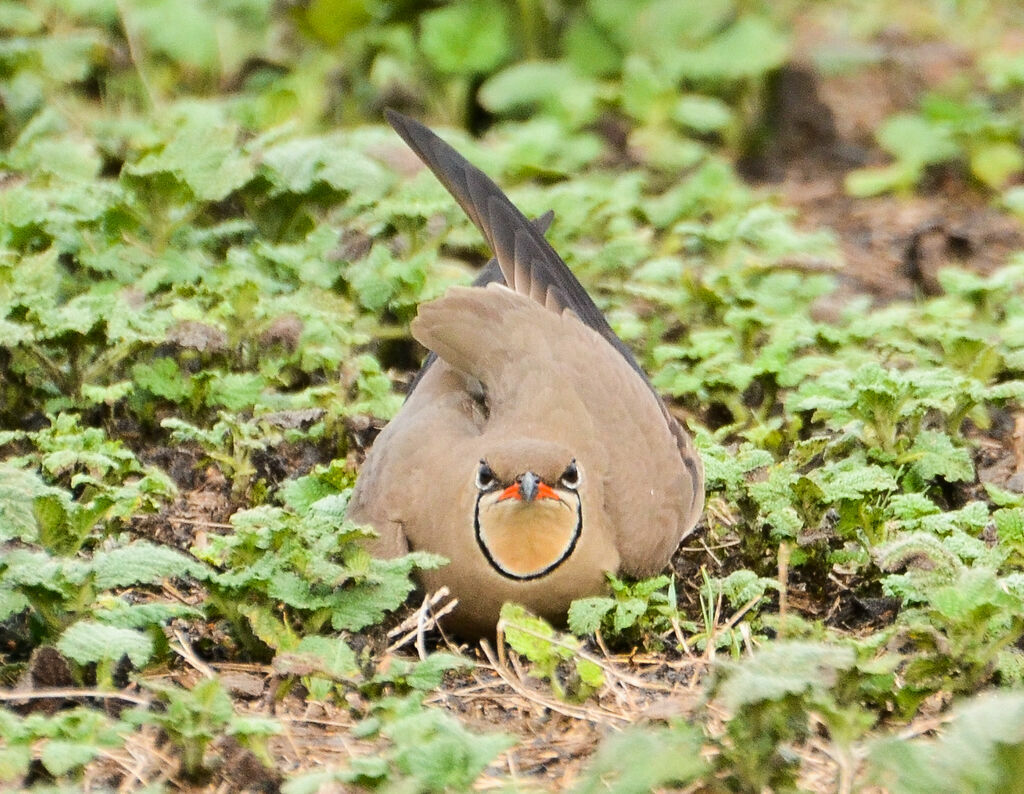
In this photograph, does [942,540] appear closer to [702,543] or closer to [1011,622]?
[1011,622]

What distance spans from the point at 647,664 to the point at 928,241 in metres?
3.64

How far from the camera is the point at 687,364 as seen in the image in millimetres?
5289

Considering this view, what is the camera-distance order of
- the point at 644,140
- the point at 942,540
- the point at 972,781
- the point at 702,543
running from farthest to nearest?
1. the point at 644,140
2. the point at 702,543
3. the point at 942,540
4. the point at 972,781

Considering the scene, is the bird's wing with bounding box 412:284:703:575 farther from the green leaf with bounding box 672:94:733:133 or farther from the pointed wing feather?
the green leaf with bounding box 672:94:733:133

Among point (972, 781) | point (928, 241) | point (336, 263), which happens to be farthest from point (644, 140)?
point (972, 781)

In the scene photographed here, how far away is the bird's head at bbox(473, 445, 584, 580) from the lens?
3.78 metres

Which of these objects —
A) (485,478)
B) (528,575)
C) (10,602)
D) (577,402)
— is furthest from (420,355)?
(10,602)

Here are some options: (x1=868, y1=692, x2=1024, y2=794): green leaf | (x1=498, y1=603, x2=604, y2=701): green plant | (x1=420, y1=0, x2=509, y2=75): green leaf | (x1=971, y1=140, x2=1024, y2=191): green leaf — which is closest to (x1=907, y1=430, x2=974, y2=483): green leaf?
(x1=498, y1=603, x2=604, y2=701): green plant

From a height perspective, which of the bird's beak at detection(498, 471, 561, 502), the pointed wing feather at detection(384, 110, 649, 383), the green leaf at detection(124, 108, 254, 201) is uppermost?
the green leaf at detection(124, 108, 254, 201)

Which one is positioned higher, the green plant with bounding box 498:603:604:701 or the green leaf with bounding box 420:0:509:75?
the green leaf with bounding box 420:0:509:75

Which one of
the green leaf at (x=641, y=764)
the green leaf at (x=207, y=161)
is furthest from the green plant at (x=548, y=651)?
the green leaf at (x=207, y=161)

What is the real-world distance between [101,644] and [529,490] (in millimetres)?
1022

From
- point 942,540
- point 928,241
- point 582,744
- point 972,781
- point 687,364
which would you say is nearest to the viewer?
point 972,781

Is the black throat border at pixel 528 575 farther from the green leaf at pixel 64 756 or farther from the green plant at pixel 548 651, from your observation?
the green leaf at pixel 64 756
